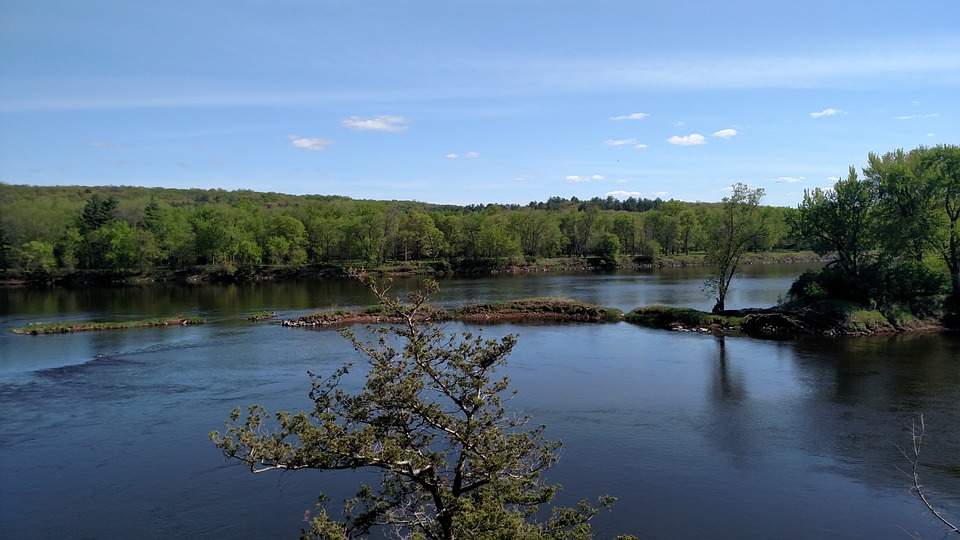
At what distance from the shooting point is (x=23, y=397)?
3055 centimetres

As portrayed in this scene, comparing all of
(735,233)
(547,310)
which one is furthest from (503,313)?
(735,233)

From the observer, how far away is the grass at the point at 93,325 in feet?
161

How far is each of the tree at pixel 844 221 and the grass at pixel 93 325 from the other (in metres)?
51.3

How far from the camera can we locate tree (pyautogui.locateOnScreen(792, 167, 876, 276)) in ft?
157

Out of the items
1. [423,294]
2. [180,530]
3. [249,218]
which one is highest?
[249,218]

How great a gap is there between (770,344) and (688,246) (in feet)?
325

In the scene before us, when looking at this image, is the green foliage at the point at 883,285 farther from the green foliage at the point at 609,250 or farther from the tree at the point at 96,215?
the tree at the point at 96,215

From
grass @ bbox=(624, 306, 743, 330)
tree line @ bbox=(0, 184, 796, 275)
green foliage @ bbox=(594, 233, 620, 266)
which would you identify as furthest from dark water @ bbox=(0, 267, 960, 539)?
green foliage @ bbox=(594, 233, 620, 266)

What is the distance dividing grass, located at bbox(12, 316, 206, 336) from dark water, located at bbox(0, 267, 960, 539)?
2.29 meters

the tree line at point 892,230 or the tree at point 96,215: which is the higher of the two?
the tree at point 96,215

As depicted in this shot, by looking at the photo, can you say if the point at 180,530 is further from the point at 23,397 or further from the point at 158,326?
the point at 158,326

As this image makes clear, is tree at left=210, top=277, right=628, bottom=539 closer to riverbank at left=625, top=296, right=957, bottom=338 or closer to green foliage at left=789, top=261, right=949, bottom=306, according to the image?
riverbank at left=625, top=296, right=957, bottom=338

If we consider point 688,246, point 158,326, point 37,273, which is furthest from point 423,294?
→ point 688,246

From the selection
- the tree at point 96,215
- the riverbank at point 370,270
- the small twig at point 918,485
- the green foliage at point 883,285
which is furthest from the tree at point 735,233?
the tree at point 96,215
